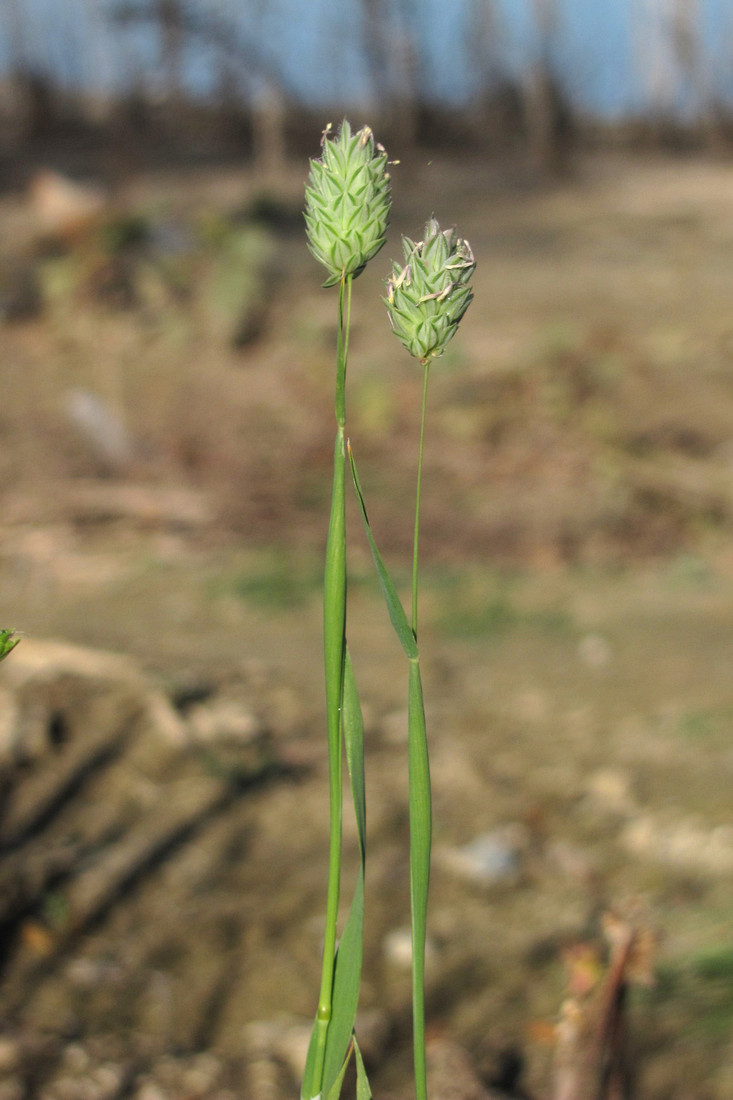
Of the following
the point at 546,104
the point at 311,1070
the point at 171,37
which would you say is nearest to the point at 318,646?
the point at 311,1070

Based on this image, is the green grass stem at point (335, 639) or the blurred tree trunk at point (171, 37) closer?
the green grass stem at point (335, 639)

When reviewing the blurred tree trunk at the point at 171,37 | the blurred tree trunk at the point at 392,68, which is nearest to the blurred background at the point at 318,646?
the blurred tree trunk at the point at 171,37

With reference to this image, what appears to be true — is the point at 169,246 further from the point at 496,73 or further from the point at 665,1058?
the point at 496,73

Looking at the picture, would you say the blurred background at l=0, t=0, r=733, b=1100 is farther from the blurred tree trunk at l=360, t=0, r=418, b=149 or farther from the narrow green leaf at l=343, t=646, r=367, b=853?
the blurred tree trunk at l=360, t=0, r=418, b=149

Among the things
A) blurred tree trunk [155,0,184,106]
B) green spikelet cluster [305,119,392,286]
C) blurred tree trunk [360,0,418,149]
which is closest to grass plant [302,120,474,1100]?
green spikelet cluster [305,119,392,286]

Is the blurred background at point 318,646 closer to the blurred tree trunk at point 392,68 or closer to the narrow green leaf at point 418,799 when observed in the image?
the narrow green leaf at point 418,799

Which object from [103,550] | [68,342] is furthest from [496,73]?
[103,550]
